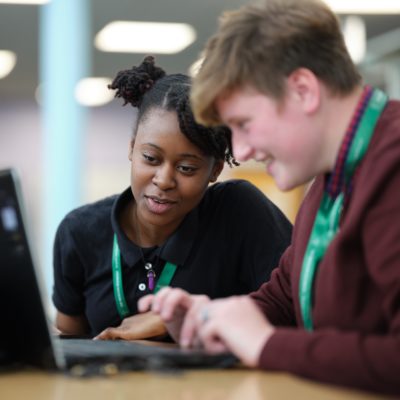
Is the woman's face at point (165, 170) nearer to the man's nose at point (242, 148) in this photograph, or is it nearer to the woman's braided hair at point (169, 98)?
the woman's braided hair at point (169, 98)

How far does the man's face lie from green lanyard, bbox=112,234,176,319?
713mm

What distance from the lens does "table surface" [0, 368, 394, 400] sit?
0.89 m

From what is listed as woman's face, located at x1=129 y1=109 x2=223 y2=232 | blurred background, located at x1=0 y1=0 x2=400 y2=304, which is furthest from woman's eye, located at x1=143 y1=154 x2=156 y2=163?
blurred background, located at x1=0 y1=0 x2=400 y2=304

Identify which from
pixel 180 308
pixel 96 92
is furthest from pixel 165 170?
pixel 96 92

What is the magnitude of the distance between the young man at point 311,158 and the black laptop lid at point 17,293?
0.21 meters

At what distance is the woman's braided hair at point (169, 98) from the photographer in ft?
5.77

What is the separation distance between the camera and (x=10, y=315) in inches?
43.2

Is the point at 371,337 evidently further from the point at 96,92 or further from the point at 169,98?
the point at 96,92

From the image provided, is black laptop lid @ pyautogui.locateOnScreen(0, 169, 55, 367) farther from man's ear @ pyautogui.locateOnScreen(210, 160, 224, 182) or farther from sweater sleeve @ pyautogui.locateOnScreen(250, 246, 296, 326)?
man's ear @ pyautogui.locateOnScreen(210, 160, 224, 182)

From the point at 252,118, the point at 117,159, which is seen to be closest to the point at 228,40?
the point at 252,118

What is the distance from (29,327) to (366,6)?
18.7 ft

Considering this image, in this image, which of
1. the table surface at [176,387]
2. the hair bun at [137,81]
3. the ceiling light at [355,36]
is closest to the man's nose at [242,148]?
the table surface at [176,387]

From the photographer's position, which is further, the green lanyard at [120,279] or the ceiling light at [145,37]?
the ceiling light at [145,37]

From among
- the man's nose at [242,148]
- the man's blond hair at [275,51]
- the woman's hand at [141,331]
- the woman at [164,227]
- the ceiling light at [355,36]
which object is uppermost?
the man's blond hair at [275,51]
